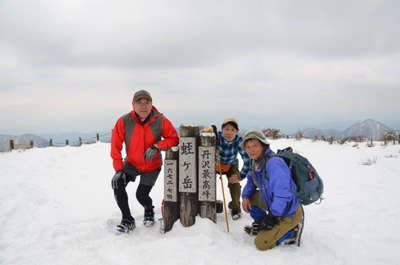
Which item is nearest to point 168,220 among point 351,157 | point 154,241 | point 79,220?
point 154,241

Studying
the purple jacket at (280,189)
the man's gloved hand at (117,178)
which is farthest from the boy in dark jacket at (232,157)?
the man's gloved hand at (117,178)

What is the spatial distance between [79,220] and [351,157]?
9196mm

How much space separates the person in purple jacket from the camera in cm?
344

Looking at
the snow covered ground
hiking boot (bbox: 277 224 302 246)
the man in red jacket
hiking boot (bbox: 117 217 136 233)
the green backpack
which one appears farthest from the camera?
the man in red jacket

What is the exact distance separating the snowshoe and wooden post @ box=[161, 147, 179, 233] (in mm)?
526

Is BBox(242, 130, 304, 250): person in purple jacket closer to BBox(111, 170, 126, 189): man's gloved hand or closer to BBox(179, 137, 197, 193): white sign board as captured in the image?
BBox(179, 137, 197, 193): white sign board

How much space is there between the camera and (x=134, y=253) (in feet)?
11.4

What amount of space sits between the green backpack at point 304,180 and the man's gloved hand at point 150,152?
5.80 ft

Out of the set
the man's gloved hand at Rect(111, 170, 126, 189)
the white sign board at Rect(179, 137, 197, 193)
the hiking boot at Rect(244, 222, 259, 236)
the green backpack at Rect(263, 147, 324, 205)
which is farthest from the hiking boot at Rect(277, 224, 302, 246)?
the man's gloved hand at Rect(111, 170, 126, 189)

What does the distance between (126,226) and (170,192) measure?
865 millimetres

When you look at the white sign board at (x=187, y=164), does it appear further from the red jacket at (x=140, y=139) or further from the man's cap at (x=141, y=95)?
the man's cap at (x=141, y=95)

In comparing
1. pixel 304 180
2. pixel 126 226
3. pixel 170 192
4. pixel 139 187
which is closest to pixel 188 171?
pixel 170 192

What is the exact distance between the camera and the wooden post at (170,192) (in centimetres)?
416

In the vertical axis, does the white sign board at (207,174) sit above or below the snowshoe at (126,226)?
above
